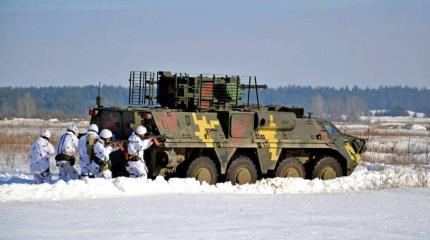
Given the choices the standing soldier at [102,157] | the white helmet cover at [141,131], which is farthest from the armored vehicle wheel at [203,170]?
the standing soldier at [102,157]

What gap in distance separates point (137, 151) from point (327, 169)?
19.2 feet

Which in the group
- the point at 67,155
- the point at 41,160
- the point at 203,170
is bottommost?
the point at 203,170

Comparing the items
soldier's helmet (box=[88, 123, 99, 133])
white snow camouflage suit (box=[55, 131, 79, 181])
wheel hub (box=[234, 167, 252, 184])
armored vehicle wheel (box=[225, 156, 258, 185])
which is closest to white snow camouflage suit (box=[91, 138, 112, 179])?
soldier's helmet (box=[88, 123, 99, 133])

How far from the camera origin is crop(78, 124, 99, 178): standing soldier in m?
20.3

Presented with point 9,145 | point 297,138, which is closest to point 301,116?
point 297,138

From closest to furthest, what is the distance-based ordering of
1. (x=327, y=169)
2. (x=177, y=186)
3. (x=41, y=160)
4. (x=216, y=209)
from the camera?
(x=216, y=209) → (x=177, y=186) → (x=41, y=160) → (x=327, y=169)

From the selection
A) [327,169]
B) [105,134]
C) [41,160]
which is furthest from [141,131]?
[327,169]

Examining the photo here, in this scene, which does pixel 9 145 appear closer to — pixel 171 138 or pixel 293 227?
pixel 171 138

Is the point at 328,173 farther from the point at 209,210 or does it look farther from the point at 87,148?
the point at 209,210

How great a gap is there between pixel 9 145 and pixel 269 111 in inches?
602

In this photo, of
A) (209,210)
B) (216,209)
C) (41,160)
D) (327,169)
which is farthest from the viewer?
(327,169)

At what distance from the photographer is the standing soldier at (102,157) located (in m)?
20.0

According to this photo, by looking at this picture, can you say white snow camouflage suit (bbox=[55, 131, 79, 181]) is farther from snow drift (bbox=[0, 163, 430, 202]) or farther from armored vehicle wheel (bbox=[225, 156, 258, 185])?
armored vehicle wheel (bbox=[225, 156, 258, 185])

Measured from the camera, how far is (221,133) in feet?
71.7
